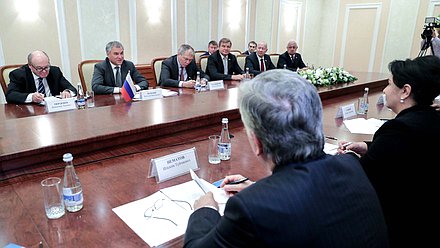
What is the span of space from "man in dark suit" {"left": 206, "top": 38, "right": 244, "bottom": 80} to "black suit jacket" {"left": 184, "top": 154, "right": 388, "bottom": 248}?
11.9ft

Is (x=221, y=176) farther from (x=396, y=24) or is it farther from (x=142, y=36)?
(x=396, y=24)

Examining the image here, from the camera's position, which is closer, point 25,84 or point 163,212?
point 163,212

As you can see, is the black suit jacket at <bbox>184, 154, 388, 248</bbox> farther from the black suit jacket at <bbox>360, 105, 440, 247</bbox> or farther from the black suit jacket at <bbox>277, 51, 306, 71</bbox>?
the black suit jacket at <bbox>277, 51, 306, 71</bbox>

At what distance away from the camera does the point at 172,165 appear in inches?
53.8

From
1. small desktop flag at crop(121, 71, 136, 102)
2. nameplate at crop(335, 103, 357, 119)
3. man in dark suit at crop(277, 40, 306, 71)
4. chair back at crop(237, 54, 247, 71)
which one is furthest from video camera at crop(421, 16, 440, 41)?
small desktop flag at crop(121, 71, 136, 102)

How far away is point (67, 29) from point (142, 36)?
1130 millimetres

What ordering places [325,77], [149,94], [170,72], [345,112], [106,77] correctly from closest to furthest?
[345,112] < [149,94] < [325,77] < [106,77] < [170,72]

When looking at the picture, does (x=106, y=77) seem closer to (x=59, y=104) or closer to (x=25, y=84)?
(x=25, y=84)

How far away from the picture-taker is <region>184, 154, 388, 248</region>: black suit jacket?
604mm

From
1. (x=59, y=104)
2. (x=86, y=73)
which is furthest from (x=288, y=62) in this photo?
(x=59, y=104)

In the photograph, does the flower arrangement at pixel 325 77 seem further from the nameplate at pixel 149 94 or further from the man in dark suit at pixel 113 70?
the man in dark suit at pixel 113 70

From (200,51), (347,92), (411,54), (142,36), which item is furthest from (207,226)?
(411,54)

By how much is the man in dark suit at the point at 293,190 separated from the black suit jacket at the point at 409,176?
55cm

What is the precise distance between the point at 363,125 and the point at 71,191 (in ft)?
5.91
